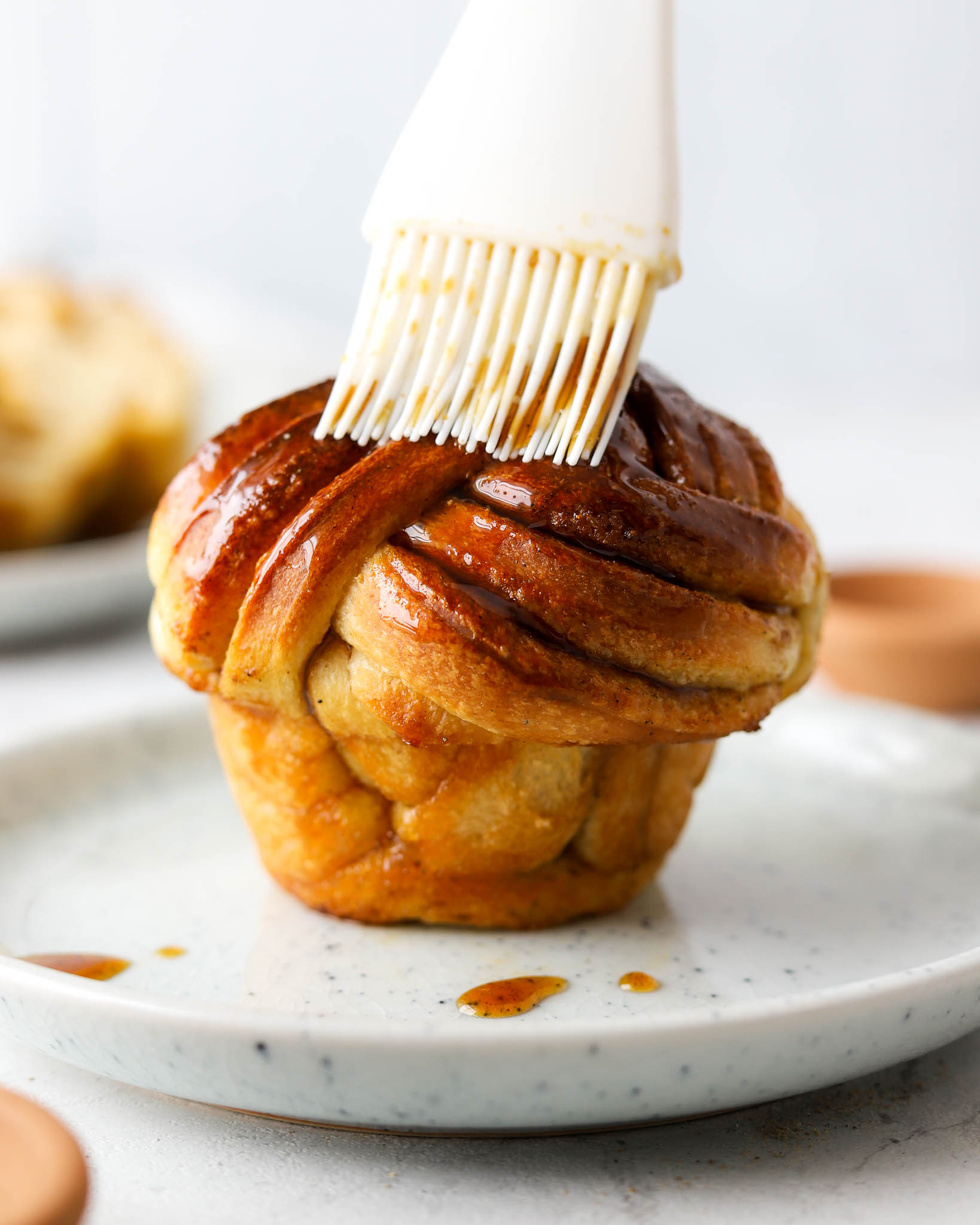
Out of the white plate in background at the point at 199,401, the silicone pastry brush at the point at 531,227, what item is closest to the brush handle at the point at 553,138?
the silicone pastry brush at the point at 531,227

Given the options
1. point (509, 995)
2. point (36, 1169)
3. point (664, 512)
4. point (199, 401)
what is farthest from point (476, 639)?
point (199, 401)

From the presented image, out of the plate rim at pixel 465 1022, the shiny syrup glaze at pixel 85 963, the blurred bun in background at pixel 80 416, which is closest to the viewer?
the plate rim at pixel 465 1022

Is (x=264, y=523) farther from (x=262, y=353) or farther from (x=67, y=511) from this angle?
(x=262, y=353)

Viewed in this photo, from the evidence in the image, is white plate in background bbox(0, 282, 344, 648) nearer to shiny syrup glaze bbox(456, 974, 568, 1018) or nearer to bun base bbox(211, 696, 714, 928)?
bun base bbox(211, 696, 714, 928)

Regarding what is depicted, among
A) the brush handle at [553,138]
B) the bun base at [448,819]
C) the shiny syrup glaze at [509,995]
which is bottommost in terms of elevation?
the shiny syrup glaze at [509,995]

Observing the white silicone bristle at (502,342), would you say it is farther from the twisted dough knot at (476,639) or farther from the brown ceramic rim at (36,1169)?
the brown ceramic rim at (36,1169)

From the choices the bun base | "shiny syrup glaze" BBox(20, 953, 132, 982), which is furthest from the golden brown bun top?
"shiny syrup glaze" BBox(20, 953, 132, 982)

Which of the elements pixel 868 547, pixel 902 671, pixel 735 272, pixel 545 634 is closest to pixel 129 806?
pixel 545 634
